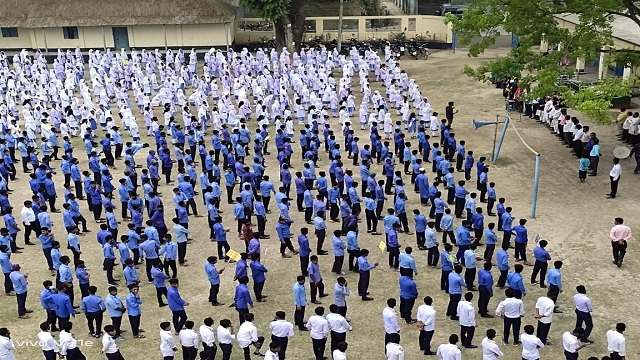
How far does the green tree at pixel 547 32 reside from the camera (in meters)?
17.6

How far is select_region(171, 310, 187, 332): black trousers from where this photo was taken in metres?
11.4

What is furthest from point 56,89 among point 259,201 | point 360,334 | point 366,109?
point 360,334

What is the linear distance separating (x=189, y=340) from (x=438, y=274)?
545cm

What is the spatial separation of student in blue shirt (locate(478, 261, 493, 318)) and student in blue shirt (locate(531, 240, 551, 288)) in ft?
4.42

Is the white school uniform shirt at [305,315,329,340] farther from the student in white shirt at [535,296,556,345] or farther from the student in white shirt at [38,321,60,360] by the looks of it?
the student in white shirt at [38,321,60,360]

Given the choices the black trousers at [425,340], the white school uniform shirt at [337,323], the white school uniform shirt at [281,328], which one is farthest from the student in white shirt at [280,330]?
the black trousers at [425,340]

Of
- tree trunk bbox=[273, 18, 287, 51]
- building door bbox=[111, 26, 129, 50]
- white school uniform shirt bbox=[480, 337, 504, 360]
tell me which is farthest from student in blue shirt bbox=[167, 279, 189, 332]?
building door bbox=[111, 26, 129, 50]

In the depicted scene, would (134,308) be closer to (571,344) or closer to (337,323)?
(337,323)

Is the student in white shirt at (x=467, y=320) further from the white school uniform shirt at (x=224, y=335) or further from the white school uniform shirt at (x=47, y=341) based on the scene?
the white school uniform shirt at (x=47, y=341)

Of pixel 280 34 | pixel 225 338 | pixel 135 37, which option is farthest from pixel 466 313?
pixel 135 37

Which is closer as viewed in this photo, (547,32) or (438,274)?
(438,274)

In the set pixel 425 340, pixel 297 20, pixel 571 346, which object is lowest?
pixel 425 340

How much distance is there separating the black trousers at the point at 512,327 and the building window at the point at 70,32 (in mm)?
31277

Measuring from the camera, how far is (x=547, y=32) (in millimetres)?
18531
